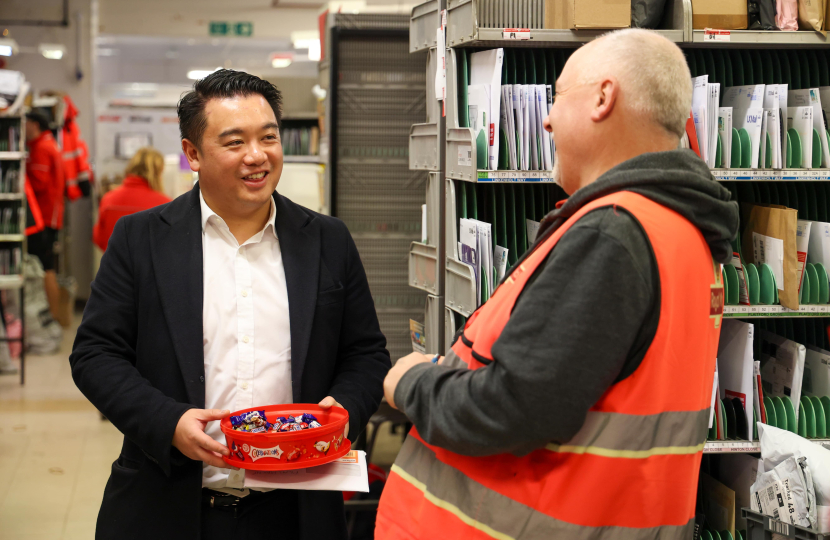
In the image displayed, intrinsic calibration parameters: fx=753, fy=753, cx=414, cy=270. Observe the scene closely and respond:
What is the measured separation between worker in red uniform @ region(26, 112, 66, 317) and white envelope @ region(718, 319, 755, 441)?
733cm

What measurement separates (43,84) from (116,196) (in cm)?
572

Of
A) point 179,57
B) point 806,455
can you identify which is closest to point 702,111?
point 806,455

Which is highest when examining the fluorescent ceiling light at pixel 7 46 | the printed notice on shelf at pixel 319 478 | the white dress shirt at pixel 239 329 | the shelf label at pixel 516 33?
the fluorescent ceiling light at pixel 7 46

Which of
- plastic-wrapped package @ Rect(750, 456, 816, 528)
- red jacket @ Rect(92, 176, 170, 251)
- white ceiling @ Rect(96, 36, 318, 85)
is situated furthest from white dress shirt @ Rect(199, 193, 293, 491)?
white ceiling @ Rect(96, 36, 318, 85)

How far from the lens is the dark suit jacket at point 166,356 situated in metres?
1.82

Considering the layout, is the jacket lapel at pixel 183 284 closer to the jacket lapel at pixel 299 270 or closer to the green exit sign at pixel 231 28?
the jacket lapel at pixel 299 270

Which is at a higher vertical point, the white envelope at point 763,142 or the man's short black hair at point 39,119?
the man's short black hair at point 39,119

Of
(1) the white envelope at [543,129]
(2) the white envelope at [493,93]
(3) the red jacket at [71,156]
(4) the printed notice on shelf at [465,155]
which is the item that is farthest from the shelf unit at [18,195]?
(1) the white envelope at [543,129]

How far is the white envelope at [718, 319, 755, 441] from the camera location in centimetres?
281

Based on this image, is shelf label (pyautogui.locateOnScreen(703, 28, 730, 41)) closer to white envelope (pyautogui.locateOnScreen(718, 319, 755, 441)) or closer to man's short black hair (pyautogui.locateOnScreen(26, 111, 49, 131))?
white envelope (pyautogui.locateOnScreen(718, 319, 755, 441))

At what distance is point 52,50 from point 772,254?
10.9 m

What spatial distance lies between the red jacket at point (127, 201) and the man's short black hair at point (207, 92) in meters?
4.70

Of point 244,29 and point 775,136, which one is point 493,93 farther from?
point 244,29

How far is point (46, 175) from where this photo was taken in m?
8.05
